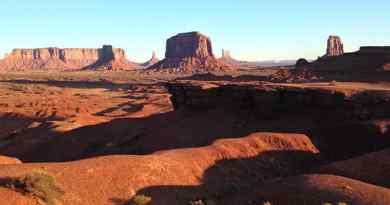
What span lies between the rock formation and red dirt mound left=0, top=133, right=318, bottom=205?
146 m

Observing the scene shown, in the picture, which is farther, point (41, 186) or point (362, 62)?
point (362, 62)

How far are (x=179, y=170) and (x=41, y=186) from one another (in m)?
6.12

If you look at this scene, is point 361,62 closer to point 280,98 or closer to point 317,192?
point 280,98

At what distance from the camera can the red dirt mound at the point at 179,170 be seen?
577 inches

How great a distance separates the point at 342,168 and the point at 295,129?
1093cm

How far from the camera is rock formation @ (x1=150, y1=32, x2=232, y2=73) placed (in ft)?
569

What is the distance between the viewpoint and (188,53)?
184 metres

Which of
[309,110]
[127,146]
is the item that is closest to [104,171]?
[127,146]

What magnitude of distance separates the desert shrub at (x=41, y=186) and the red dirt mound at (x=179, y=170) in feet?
1.57

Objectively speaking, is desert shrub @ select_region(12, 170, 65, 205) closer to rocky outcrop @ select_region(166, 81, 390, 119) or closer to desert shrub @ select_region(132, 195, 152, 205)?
desert shrub @ select_region(132, 195, 152, 205)

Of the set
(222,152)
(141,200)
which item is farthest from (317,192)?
(222,152)

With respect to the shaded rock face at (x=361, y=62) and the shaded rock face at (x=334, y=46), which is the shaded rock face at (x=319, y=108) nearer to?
the shaded rock face at (x=361, y=62)

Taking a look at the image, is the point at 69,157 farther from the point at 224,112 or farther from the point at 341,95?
the point at 341,95

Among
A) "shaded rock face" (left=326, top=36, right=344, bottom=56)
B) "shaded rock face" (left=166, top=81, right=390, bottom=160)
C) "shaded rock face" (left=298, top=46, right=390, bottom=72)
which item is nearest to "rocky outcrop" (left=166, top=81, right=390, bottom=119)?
"shaded rock face" (left=166, top=81, right=390, bottom=160)
